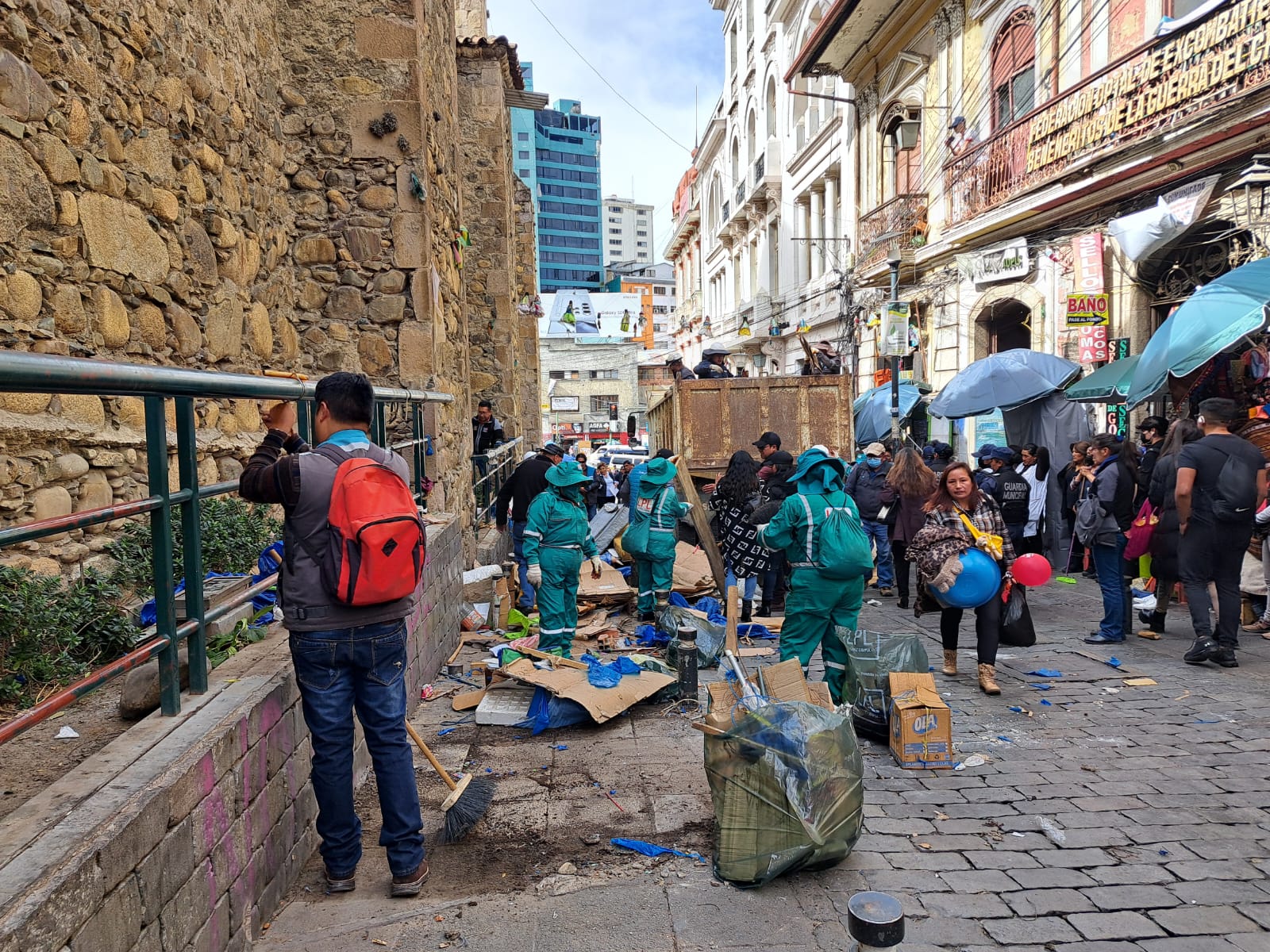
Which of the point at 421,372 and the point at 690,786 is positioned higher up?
the point at 421,372

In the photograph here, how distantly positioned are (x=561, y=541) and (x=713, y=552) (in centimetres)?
295

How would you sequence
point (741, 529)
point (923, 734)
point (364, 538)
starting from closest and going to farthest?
point (364, 538)
point (923, 734)
point (741, 529)

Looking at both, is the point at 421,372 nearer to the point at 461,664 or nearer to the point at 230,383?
the point at 461,664

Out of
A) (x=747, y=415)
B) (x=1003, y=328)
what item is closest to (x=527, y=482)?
(x=747, y=415)

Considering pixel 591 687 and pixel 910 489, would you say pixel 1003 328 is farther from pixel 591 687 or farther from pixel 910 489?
pixel 591 687

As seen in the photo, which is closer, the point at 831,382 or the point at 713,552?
the point at 713,552

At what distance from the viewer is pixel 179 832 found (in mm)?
2318

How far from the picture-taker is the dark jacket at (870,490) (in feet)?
29.9

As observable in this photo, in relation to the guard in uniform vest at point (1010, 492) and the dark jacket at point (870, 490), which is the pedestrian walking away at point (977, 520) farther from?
the guard in uniform vest at point (1010, 492)

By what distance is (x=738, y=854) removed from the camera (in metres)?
3.28

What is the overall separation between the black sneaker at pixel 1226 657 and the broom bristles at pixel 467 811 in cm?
526

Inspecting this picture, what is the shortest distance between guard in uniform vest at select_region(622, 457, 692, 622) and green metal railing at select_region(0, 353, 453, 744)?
5.05 meters

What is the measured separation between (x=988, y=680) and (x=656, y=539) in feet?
10.7

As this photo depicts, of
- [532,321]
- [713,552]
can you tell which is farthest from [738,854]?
[532,321]
